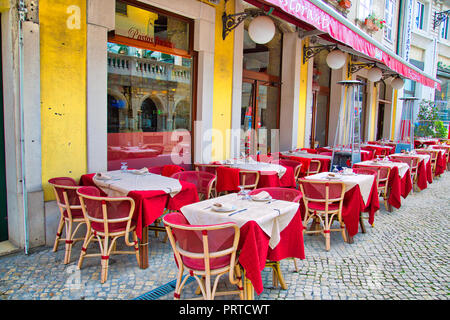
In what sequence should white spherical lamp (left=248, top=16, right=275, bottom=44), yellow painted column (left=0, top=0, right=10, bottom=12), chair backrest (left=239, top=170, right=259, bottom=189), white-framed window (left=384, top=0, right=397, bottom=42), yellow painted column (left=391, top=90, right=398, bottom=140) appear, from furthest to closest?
1. yellow painted column (left=391, top=90, right=398, bottom=140)
2. white-framed window (left=384, top=0, right=397, bottom=42)
3. white spherical lamp (left=248, top=16, right=275, bottom=44)
4. chair backrest (left=239, top=170, right=259, bottom=189)
5. yellow painted column (left=0, top=0, right=10, bottom=12)

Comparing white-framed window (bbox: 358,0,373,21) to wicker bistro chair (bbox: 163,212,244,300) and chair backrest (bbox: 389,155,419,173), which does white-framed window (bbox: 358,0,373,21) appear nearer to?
chair backrest (bbox: 389,155,419,173)

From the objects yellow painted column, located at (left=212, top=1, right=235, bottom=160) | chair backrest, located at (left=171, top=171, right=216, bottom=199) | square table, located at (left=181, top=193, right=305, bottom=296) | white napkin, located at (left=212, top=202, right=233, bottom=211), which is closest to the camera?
square table, located at (left=181, top=193, right=305, bottom=296)

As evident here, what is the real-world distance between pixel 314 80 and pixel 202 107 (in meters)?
5.30

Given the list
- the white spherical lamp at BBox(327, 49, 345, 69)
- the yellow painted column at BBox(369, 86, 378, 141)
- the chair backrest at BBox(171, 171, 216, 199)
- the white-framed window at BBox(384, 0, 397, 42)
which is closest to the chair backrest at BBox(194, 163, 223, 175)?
the chair backrest at BBox(171, 171, 216, 199)

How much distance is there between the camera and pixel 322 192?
4.56 m

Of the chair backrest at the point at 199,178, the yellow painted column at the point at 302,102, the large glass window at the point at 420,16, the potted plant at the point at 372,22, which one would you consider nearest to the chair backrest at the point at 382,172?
the chair backrest at the point at 199,178

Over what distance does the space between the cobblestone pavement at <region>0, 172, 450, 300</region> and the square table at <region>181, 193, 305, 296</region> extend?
18.9 inches

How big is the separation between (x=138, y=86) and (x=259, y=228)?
373cm

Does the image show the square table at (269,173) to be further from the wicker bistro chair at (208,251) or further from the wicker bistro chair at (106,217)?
the wicker bistro chair at (208,251)

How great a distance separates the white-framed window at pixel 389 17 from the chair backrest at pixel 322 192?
40.2 feet

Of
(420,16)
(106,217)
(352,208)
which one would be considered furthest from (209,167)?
(420,16)

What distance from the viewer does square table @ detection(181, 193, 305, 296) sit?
2.78 m
